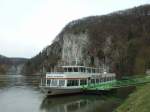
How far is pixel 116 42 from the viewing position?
358 ft

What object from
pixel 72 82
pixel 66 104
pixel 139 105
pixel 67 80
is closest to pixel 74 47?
pixel 72 82

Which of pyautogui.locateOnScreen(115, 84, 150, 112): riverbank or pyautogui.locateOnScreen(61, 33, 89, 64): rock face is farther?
pyautogui.locateOnScreen(61, 33, 89, 64): rock face

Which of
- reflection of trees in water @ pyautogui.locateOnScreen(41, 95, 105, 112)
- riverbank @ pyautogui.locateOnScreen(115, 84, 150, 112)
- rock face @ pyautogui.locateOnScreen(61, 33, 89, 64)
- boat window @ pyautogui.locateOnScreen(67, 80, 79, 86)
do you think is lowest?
reflection of trees in water @ pyautogui.locateOnScreen(41, 95, 105, 112)

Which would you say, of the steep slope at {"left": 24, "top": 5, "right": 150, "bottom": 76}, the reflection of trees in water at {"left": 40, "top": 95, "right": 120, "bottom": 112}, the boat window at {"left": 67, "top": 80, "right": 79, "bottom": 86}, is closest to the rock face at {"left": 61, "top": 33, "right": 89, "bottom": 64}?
the steep slope at {"left": 24, "top": 5, "right": 150, "bottom": 76}

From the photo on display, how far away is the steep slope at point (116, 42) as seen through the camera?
94688 mm

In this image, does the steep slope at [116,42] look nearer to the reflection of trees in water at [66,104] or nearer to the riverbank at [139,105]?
the reflection of trees in water at [66,104]

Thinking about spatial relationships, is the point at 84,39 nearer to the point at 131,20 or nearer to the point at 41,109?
the point at 131,20

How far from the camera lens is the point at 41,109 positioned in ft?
110

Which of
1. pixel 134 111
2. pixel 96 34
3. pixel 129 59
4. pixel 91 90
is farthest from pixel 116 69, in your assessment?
pixel 134 111

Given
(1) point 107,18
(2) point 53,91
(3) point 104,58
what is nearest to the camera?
A: (2) point 53,91

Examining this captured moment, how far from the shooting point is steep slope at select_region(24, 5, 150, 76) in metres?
94.7

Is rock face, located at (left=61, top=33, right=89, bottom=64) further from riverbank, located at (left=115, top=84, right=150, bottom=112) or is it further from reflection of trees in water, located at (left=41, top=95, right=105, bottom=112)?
riverbank, located at (left=115, top=84, right=150, bottom=112)

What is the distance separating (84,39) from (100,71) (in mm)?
66758

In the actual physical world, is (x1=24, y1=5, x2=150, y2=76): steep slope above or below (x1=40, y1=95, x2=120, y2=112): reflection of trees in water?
above
